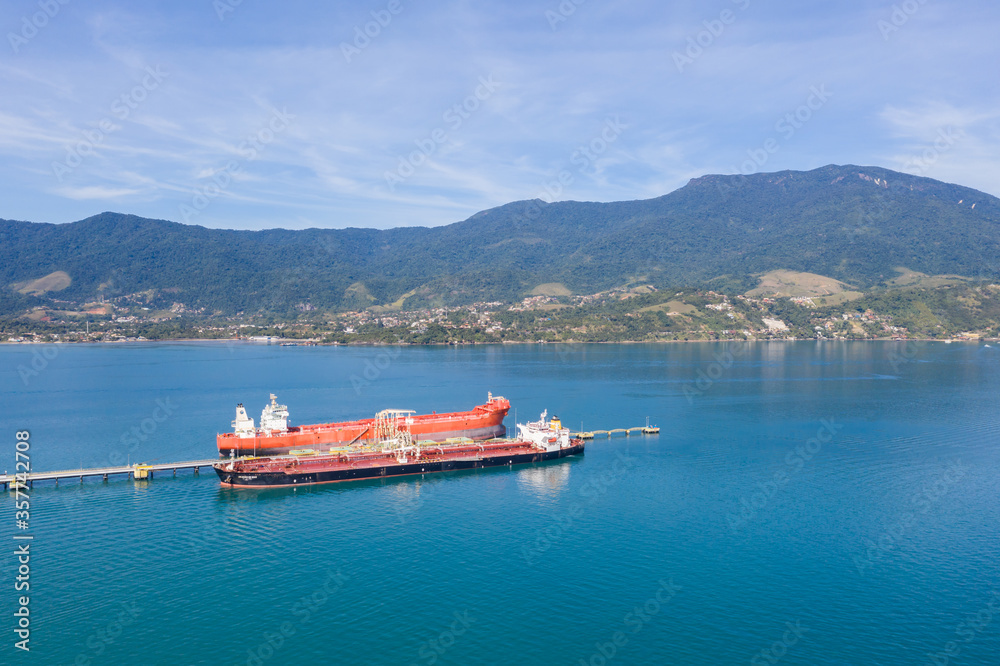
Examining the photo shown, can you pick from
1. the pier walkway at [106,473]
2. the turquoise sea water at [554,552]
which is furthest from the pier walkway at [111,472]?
the turquoise sea water at [554,552]

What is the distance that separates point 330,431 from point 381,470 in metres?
8.82

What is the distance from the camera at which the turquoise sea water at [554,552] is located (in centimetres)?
2577

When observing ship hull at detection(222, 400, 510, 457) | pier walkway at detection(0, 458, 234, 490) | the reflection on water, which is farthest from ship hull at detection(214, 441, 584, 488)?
ship hull at detection(222, 400, 510, 457)

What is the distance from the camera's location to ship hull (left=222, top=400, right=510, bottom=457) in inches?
2053

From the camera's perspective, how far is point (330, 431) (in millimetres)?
55188

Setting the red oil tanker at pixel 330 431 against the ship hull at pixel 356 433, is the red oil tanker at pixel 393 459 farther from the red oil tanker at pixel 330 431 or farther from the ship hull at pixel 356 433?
the ship hull at pixel 356 433

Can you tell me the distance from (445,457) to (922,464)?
39865 mm

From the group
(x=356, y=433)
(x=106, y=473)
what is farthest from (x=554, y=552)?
(x=106, y=473)

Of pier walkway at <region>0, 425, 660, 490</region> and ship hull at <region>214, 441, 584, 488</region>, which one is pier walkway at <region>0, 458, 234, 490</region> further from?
ship hull at <region>214, 441, 584, 488</region>

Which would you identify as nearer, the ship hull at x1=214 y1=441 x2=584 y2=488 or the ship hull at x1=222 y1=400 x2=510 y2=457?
the ship hull at x1=214 y1=441 x2=584 y2=488

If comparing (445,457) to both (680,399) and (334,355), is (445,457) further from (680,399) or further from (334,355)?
(334,355)

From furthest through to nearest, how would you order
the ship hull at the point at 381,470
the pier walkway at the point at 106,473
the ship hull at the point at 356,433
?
the ship hull at the point at 356,433, the ship hull at the point at 381,470, the pier walkway at the point at 106,473

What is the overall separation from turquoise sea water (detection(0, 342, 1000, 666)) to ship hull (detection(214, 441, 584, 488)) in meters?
1.02

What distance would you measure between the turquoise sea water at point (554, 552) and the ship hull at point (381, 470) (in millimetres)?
1017
